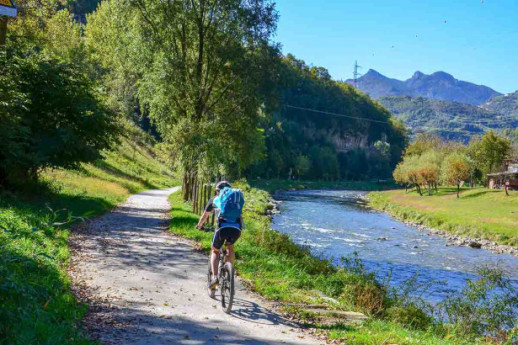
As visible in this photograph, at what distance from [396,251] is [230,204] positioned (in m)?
25.6

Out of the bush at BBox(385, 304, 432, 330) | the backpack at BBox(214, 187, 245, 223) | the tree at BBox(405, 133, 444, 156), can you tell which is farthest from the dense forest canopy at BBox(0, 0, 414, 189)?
the tree at BBox(405, 133, 444, 156)

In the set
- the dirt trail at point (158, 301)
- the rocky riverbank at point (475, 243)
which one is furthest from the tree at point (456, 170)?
the dirt trail at point (158, 301)

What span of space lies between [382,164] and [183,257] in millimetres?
181720

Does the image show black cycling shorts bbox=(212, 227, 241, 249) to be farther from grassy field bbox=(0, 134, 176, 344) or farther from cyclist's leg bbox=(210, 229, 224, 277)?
grassy field bbox=(0, 134, 176, 344)

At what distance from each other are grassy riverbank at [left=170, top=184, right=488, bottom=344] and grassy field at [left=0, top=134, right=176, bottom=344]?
14.1 feet

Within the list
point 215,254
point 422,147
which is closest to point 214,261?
point 215,254

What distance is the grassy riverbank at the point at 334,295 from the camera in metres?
8.38

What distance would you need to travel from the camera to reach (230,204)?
28.7 ft

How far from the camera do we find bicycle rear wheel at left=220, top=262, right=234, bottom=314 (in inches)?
337

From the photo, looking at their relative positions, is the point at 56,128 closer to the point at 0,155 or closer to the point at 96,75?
the point at 0,155

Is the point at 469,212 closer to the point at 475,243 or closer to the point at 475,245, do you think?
the point at 475,243

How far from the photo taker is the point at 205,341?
6953mm

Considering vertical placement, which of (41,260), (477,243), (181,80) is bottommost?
(477,243)

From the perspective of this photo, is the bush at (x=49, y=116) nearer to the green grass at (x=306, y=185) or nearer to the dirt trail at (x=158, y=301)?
the dirt trail at (x=158, y=301)
